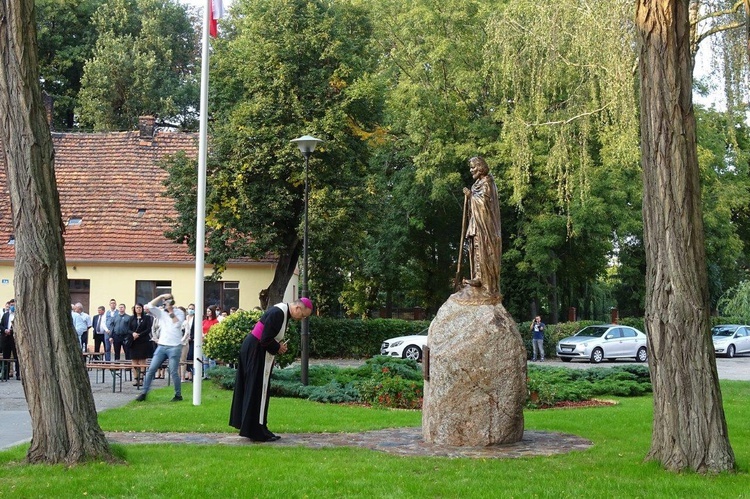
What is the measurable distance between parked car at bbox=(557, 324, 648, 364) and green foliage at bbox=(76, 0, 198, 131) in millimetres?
23192

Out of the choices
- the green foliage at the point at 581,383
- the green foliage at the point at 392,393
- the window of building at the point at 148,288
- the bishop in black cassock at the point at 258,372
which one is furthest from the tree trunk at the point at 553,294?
the bishop in black cassock at the point at 258,372

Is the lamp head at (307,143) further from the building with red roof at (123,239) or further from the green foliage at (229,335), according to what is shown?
the building with red roof at (123,239)

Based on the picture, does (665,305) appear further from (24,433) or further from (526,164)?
(526,164)

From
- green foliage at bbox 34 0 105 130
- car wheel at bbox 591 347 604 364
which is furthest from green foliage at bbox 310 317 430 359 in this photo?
green foliage at bbox 34 0 105 130

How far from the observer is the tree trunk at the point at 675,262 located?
389 inches

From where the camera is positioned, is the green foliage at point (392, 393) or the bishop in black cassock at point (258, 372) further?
the green foliage at point (392, 393)

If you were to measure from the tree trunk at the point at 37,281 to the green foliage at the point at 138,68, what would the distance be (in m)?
37.8

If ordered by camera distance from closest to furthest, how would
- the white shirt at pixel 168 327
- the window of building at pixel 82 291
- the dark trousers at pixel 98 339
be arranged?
the white shirt at pixel 168 327 → the dark trousers at pixel 98 339 → the window of building at pixel 82 291

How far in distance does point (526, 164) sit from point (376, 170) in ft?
65.4

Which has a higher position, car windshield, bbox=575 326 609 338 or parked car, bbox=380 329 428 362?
car windshield, bbox=575 326 609 338

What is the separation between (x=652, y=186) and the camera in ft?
33.8

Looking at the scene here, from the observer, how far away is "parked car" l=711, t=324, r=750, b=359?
1747 inches

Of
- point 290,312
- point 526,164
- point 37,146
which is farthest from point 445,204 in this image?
point 37,146

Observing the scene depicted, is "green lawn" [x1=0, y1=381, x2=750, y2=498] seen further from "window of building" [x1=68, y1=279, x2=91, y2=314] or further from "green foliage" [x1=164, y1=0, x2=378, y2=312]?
"window of building" [x1=68, y1=279, x2=91, y2=314]
